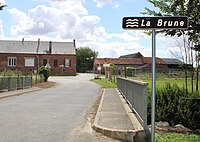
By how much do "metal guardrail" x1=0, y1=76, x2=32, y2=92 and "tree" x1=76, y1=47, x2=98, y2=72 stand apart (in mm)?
90211

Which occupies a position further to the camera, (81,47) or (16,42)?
(81,47)

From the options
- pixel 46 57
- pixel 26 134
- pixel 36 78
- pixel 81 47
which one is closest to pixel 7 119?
pixel 26 134

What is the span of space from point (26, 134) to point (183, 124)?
522cm

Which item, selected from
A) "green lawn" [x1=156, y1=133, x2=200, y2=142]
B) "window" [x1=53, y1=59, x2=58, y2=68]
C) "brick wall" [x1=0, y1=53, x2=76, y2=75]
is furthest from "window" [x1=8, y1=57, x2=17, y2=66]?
"green lawn" [x1=156, y1=133, x2=200, y2=142]

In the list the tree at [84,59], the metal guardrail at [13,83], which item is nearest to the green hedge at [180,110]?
the metal guardrail at [13,83]

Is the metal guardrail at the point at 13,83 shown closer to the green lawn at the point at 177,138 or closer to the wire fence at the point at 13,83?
the wire fence at the point at 13,83

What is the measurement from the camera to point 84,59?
125500mm

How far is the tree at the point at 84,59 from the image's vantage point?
123125 mm

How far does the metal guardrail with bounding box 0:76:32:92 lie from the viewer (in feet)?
80.4

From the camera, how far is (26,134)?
28.0ft

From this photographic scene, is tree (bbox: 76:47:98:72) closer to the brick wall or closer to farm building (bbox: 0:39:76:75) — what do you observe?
farm building (bbox: 0:39:76:75)

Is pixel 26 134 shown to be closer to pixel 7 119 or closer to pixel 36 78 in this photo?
pixel 7 119

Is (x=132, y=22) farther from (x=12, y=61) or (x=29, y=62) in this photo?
(x=12, y=61)

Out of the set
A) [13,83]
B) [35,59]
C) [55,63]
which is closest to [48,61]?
[55,63]
